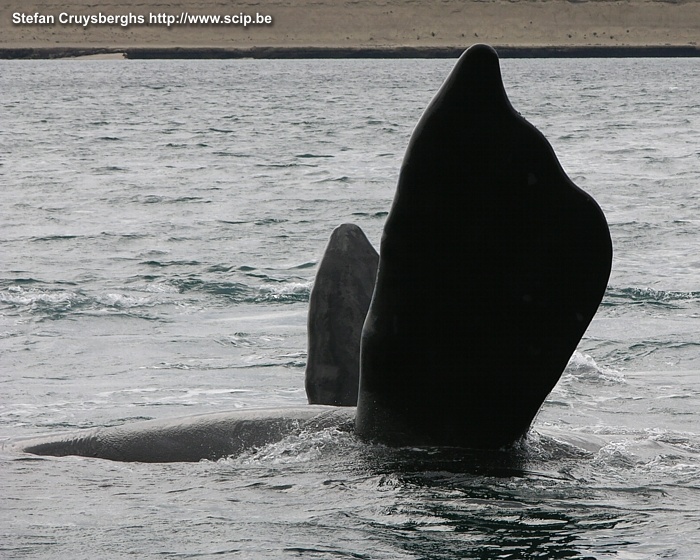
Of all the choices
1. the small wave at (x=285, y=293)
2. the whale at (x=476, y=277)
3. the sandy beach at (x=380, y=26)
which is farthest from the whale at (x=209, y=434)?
the sandy beach at (x=380, y=26)

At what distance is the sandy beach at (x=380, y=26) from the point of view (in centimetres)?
13100

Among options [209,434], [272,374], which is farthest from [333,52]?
[209,434]

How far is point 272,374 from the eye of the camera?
9391mm

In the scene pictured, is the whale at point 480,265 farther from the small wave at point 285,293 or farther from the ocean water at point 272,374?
the small wave at point 285,293

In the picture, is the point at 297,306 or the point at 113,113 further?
the point at 113,113

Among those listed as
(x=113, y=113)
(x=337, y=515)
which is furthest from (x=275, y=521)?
(x=113, y=113)

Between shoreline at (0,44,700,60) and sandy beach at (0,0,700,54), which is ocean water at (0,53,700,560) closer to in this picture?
shoreline at (0,44,700,60)

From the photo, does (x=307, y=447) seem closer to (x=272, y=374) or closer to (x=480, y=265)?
(x=480, y=265)

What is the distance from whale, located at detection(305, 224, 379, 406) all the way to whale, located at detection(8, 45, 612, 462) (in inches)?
40.9

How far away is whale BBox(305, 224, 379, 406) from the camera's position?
21.1ft

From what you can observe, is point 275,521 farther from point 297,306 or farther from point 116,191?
point 116,191

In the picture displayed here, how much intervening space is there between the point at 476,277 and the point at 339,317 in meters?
1.78

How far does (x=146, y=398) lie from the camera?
27.6 ft

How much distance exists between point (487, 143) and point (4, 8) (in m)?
140
